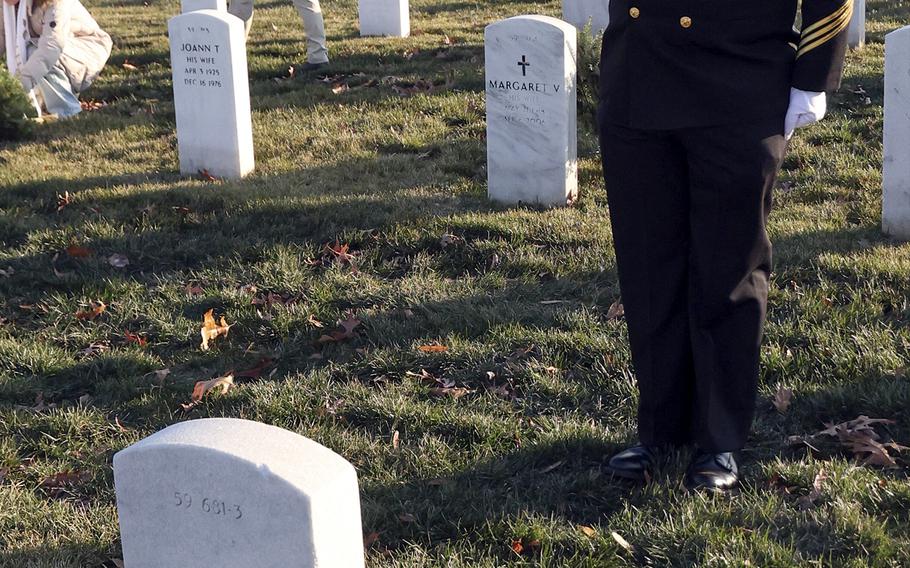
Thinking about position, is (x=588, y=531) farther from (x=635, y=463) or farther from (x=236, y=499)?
(x=236, y=499)

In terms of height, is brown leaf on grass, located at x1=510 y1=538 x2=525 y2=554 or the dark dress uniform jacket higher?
the dark dress uniform jacket

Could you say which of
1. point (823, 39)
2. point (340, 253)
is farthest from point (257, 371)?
point (823, 39)

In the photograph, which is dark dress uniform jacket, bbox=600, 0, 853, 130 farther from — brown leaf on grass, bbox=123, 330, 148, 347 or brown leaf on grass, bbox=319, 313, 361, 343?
brown leaf on grass, bbox=123, 330, 148, 347

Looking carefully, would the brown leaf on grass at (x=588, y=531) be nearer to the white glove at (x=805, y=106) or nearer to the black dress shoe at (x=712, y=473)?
the black dress shoe at (x=712, y=473)

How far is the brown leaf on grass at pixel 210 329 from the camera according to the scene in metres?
4.81

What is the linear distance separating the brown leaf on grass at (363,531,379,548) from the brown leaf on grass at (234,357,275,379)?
1388 millimetres

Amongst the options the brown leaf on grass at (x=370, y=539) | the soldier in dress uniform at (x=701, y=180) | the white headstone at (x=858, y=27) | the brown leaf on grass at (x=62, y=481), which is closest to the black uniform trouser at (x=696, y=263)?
the soldier in dress uniform at (x=701, y=180)

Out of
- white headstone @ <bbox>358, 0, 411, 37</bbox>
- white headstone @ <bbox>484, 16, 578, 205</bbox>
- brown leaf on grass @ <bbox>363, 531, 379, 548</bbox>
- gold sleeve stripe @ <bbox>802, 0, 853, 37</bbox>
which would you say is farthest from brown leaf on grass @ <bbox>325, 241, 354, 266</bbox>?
white headstone @ <bbox>358, 0, 411, 37</bbox>

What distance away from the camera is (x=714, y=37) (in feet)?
10.1

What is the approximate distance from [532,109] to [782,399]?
9.09 ft

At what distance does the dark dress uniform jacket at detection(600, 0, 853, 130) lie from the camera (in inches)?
120

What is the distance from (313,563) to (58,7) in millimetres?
7270

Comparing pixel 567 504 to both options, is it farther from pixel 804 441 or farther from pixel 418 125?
pixel 418 125

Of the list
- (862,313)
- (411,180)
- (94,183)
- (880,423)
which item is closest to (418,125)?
(411,180)
